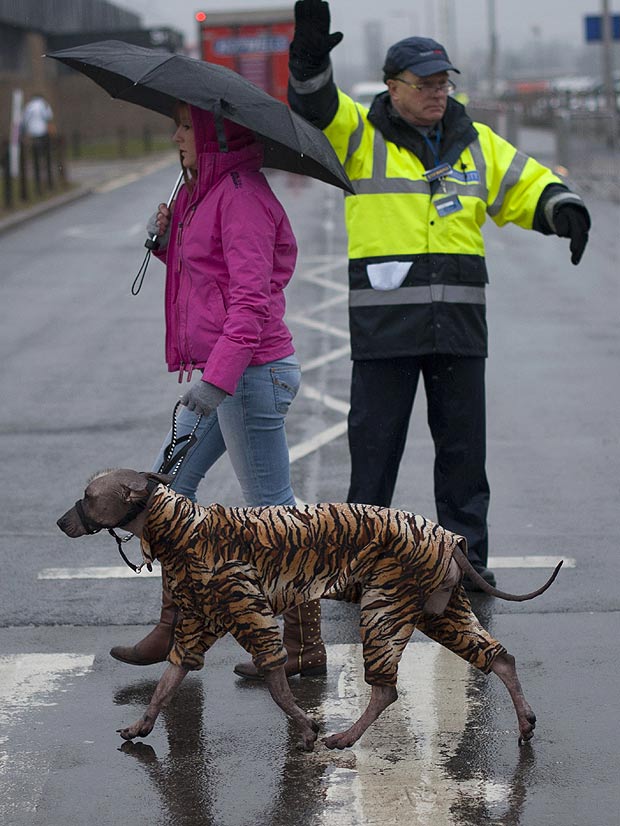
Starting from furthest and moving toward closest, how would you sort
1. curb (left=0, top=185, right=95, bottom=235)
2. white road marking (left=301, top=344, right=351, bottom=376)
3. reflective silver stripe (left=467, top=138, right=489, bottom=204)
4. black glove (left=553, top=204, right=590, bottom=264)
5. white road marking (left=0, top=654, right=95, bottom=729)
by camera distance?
curb (left=0, top=185, right=95, bottom=235)
white road marking (left=301, top=344, right=351, bottom=376)
reflective silver stripe (left=467, top=138, right=489, bottom=204)
black glove (left=553, top=204, right=590, bottom=264)
white road marking (left=0, top=654, right=95, bottom=729)

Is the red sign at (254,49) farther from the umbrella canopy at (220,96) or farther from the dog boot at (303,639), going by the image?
the dog boot at (303,639)

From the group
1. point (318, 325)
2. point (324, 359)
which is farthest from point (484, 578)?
point (318, 325)

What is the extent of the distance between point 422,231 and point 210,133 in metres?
1.15

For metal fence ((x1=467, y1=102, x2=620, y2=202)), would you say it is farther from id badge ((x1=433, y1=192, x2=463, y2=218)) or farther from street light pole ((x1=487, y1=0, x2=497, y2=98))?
street light pole ((x1=487, y1=0, x2=497, y2=98))

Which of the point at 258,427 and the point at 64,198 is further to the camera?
the point at 64,198

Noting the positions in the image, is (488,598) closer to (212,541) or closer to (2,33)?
(212,541)

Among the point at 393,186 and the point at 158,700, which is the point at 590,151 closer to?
the point at 393,186

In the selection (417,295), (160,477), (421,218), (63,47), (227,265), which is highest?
(63,47)

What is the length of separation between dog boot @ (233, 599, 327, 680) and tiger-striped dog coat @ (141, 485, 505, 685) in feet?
2.05

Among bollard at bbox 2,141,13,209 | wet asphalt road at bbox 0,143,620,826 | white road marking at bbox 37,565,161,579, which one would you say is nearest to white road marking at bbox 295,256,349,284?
wet asphalt road at bbox 0,143,620,826

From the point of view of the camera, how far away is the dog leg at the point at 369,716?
4066mm

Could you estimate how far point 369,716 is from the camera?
4070 millimetres

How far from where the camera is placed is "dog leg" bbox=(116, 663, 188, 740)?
413 centimetres

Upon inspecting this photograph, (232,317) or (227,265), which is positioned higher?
(227,265)
